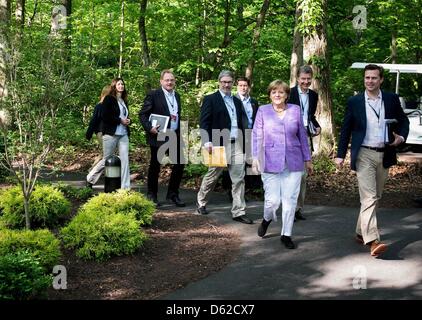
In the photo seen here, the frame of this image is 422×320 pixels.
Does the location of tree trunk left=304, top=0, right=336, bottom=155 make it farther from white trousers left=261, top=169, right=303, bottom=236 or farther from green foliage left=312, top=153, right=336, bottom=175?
white trousers left=261, top=169, right=303, bottom=236

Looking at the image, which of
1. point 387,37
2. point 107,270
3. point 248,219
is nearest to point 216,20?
point 387,37

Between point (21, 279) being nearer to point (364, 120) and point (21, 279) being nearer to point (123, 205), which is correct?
point (123, 205)

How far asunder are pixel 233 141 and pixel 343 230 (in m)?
2.12

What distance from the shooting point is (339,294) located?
511 centimetres

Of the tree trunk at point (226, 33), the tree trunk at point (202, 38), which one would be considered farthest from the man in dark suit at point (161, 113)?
the tree trunk at point (226, 33)

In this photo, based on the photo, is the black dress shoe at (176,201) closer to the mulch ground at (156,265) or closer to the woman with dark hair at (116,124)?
the woman with dark hair at (116,124)

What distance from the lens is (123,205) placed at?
734 centimetres

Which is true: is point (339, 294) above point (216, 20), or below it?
below

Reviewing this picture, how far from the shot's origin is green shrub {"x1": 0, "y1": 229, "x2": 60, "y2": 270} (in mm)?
5605

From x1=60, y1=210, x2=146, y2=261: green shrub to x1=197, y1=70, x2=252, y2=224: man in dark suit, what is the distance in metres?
2.09

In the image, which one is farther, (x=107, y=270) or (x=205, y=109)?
(x=205, y=109)

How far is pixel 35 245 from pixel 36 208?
198 centimetres
